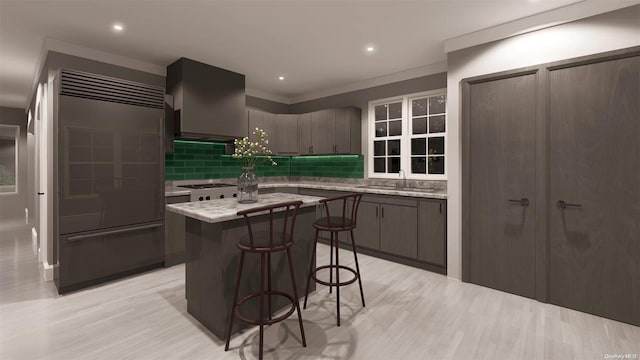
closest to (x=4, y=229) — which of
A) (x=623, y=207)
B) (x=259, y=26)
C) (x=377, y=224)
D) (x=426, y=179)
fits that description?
(x=259, y=26)

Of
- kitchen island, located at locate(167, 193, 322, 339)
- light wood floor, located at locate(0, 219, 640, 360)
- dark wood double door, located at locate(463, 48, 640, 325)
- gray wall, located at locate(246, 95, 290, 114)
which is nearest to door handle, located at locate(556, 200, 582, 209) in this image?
dark wood double door, located at locate(463, 48, 640, 325)

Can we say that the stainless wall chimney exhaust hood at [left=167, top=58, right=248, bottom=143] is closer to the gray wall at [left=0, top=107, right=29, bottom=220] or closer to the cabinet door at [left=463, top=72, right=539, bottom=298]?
the cabinet door at [left=463, top=72, right=539, bottom=298]

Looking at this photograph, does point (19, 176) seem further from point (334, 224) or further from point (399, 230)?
point (399, 230)

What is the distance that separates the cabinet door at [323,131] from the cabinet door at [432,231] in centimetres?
195

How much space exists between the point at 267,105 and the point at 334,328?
441 centimetres

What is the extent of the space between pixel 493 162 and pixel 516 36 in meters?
1.24

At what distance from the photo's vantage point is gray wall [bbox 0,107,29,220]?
22.5 ft

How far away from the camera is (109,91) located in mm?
3078

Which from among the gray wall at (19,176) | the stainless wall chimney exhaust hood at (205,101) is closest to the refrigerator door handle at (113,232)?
the stainless wall chimney exhaust hood at (205,101)

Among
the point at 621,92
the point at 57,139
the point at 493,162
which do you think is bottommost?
the point at 493,162

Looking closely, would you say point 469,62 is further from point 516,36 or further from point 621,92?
point 621,92

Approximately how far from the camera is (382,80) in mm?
4621

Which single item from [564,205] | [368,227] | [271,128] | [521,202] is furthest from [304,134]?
[564,205]

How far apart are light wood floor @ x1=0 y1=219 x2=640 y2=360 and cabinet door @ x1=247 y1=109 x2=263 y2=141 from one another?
2607mm
